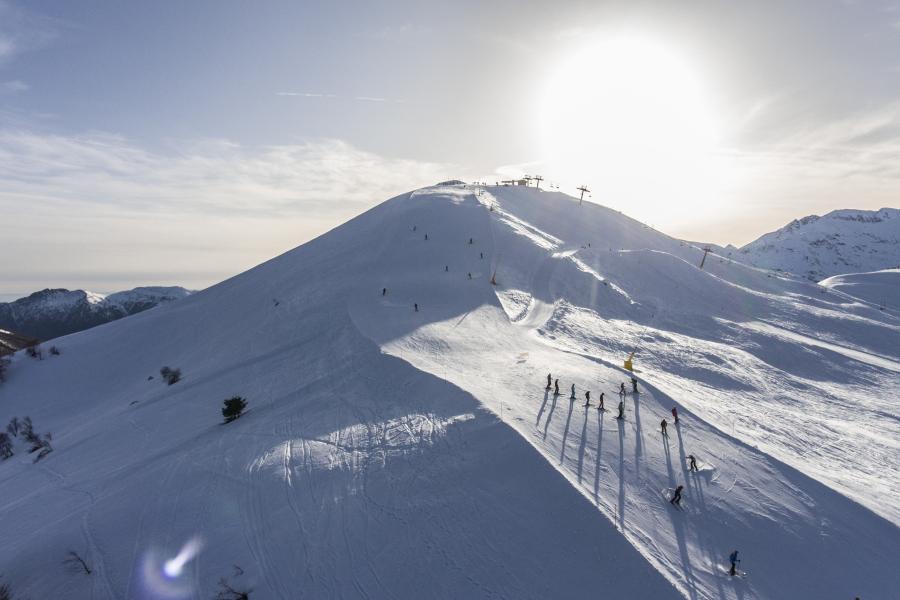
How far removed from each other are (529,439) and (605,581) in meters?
5.81

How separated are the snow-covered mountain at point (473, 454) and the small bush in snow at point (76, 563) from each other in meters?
0.16

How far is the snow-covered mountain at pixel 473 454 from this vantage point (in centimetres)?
1317

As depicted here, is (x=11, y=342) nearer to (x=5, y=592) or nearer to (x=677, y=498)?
(x=5, y=592)

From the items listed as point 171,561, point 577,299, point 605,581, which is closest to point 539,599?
point 605,581

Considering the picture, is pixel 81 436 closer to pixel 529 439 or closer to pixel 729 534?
pixel 529 439

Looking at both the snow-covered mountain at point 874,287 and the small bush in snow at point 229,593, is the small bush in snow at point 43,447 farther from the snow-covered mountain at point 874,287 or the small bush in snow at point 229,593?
the snow-covered mountain at point 874,287

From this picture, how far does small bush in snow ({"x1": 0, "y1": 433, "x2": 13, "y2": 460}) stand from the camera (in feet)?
116

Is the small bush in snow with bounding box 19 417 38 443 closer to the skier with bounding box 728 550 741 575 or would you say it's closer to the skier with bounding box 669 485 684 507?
the skier with bounding box 669 485 684 507

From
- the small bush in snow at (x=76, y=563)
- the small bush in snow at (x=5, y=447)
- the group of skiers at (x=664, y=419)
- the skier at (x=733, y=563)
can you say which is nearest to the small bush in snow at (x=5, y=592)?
the small bush in snow at (x=76, y=563)

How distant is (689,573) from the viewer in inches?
493

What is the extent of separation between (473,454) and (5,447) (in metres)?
44.9

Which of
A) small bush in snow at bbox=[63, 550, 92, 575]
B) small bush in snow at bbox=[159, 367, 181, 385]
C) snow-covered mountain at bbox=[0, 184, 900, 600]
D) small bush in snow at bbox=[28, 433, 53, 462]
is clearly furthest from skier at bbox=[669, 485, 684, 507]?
small bush in snow at bbox=[28, 433, 53, 462]

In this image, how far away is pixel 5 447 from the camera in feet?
119

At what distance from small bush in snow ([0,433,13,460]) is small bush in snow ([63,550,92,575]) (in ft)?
101
